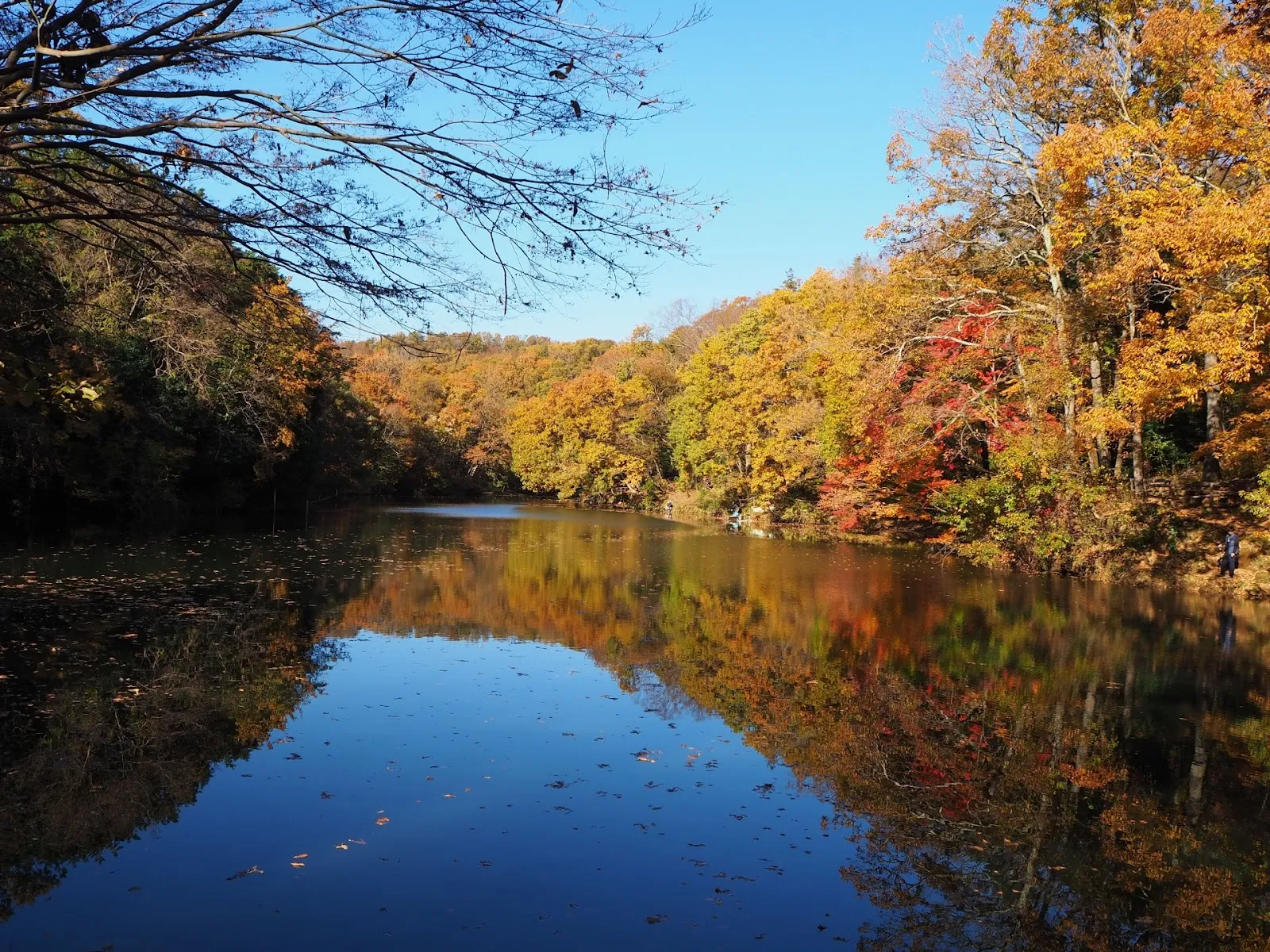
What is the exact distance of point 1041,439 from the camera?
1820 centimetres

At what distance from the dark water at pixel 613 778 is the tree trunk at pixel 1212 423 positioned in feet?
18.3

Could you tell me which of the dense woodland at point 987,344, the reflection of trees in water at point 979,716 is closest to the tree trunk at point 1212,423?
the dense woodland at point 987,344

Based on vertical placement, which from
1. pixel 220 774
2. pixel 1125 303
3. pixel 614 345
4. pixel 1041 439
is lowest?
pixel 220 774

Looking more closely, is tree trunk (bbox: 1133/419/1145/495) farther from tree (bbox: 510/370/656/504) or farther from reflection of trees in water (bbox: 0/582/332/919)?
tree (bbox: 510/370/656/504)

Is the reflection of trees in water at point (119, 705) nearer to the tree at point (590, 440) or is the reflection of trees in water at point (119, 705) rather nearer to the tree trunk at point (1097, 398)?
the tree trunk at point (1097, 398)

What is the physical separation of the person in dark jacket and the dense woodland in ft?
4.79

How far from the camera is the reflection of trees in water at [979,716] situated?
4406 millimetres

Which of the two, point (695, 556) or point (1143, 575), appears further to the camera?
point (695, 556)

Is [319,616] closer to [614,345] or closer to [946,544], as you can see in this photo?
[946,544]

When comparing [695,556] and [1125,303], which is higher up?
[1125,303]

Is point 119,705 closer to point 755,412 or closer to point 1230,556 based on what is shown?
point 1230,556

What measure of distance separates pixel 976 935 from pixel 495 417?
55.5m

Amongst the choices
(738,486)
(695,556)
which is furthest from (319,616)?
(738,486)

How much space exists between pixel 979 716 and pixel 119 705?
6634 millimetres
